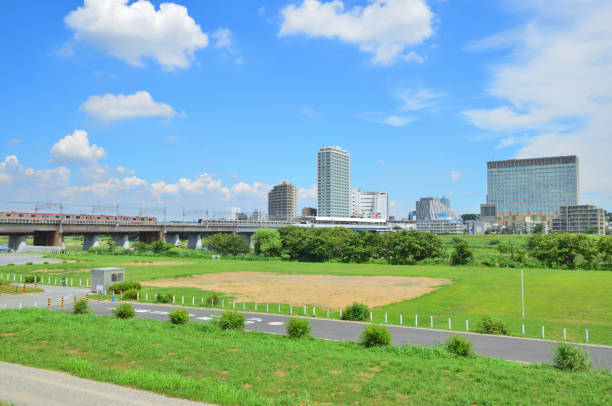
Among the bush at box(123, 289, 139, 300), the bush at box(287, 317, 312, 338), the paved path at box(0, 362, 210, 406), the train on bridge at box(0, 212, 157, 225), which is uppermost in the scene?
the train on bridge at box(0, 212, 157, 225)

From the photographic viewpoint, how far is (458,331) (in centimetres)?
3200

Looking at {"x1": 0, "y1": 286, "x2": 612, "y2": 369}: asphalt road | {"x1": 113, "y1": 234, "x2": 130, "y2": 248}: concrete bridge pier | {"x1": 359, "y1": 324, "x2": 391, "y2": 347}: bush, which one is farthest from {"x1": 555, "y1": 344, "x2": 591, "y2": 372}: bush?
{"x1": 113, "y1": 234, "x2": 130, "y2": 248}: concrete bridge pier

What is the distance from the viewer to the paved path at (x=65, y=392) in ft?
46.4

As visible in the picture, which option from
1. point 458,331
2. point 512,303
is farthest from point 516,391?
point 512,303

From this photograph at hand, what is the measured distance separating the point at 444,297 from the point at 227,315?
115ft

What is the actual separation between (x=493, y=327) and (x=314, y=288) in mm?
34552

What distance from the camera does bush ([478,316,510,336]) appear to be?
102ft

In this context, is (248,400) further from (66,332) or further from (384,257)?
(384,257)

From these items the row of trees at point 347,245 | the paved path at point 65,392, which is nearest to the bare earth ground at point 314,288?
the paved path at point 65,392

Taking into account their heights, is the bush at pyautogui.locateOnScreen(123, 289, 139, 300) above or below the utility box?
below

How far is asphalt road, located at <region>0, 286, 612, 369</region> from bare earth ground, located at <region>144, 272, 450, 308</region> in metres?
11.7

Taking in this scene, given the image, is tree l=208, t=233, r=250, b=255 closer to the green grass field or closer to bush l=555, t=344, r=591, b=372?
the green grass field

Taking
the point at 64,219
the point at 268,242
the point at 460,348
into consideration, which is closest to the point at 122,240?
the point at 64,219

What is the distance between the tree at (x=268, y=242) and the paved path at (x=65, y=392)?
12122cm
